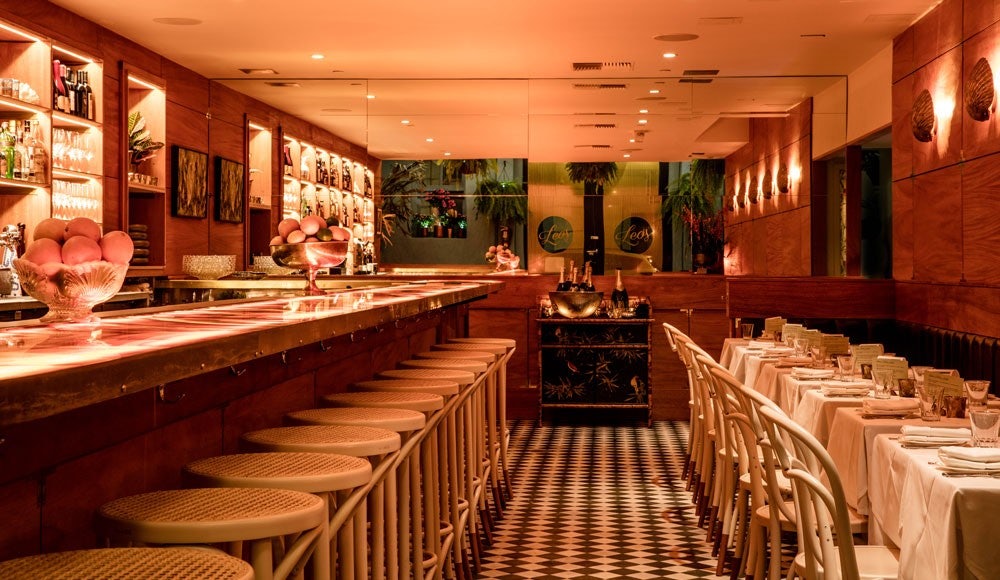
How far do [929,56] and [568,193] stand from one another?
387cm

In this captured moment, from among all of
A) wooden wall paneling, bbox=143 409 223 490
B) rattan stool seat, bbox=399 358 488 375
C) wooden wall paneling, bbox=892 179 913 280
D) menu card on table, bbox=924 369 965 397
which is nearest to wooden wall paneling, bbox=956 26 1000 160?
wooden wall paneling, bbox=892 179 913 280

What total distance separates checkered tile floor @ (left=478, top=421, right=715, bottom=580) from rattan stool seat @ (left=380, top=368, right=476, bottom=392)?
891 mm

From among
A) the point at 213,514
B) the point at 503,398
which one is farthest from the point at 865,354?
the point at 213,514

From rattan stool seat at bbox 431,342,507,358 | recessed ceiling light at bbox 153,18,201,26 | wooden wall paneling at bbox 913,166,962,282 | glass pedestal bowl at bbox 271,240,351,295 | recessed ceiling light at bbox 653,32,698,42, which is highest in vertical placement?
recessed ceiling light at bbox 153,18,201,26

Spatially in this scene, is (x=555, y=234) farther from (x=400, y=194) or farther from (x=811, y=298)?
(x=811, y=298)

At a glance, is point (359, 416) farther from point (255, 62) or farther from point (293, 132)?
point (293, 132)

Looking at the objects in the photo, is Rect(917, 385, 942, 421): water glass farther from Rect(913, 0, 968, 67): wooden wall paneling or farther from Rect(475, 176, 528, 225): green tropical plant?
Rect(475, 176, 528, 225): green tropical plant

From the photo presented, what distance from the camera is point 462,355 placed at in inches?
199

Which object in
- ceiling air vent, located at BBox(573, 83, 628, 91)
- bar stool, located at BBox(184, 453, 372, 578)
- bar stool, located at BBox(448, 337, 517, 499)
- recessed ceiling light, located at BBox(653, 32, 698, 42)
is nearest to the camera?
bar stool, located at BBox(184, 453, 372, 578)

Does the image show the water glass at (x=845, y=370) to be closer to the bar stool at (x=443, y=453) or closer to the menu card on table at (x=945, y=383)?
the menu card on table at (x=945, y=383)

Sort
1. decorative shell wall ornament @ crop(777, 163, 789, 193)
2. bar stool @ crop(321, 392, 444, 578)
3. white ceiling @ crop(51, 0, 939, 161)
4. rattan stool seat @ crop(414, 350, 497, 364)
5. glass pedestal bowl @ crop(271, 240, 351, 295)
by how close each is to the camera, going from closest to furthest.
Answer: bar stool @ crop(321, 392, 444, 578)
glass pedestal bowl @ crop(271, 240, 351, 295)
rattan stool seat @ crop(414, 350, 497, 364)
white ceiling @ crop(51, 0, 939, 161)
decorative shell wall ornament @ crop(777, 163, 789, 193)

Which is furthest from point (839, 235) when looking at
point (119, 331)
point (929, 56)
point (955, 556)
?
point (119, 331)

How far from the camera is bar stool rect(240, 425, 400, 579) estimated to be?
2361 mm

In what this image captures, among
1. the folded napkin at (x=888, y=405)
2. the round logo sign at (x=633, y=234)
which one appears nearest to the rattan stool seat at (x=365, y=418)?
the folded napkin at (x=888, y=405)
